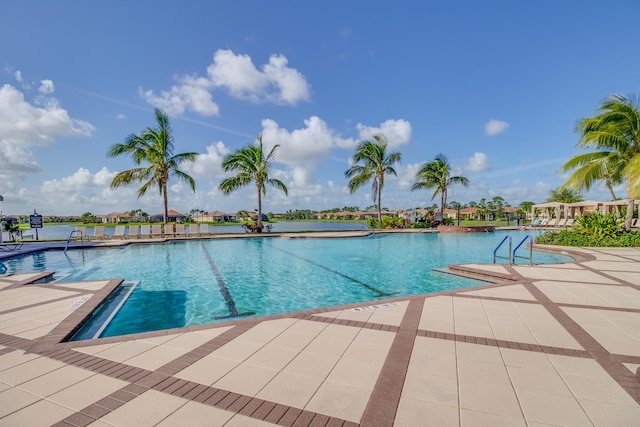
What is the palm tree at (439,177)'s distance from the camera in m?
27.3

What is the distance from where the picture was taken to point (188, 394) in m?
2.30

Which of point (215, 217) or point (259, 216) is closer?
point (259, 216)

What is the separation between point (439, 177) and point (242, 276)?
2423 cm

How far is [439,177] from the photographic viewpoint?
27453mm

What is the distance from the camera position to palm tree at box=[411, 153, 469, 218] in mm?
27342

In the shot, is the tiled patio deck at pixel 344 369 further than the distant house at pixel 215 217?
No

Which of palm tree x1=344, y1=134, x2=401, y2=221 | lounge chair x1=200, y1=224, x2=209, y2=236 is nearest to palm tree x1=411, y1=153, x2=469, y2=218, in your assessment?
palm tree x1=344, y1=134, x2=401, y2=221

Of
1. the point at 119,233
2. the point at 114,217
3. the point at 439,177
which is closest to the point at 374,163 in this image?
the point at 439,177

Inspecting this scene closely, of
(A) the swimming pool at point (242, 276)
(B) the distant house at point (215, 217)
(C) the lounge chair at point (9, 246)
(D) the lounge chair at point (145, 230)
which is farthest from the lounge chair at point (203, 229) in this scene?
(B) the distant house at point (215, 217)

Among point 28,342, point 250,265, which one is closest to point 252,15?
point 250,265

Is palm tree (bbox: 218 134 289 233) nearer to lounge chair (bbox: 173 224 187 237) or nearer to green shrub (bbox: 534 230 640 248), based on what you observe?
lounge chair (bbox: 173 224 187 237)

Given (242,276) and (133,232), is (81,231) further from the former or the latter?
(242,276)

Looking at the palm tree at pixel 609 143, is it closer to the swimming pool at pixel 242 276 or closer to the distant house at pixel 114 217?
the swimming pool at pixel 242 276

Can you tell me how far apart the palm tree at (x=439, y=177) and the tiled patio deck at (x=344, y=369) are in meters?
24.5
